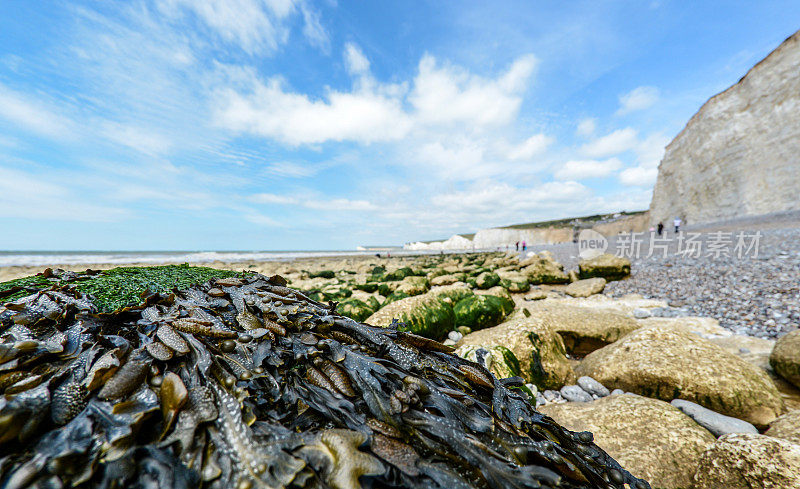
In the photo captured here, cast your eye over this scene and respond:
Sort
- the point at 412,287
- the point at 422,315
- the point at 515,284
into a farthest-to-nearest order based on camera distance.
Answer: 1. the point at 515,284
2. the point at 412,287
3. the point at 422,315

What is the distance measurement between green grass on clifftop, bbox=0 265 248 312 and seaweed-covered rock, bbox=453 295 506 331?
3854mm

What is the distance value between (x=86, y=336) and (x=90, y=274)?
1343 mm

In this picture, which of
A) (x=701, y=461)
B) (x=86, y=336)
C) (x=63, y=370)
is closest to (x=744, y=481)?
(x=701, y=461)

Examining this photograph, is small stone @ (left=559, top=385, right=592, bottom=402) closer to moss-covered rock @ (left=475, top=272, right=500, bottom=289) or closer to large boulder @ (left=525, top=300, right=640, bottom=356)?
large boulder @ (left=525, top=300, right=640, bottom=356)

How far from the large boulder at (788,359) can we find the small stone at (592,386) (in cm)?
225

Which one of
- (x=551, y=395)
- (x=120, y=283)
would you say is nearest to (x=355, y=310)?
(x=551, y=395)

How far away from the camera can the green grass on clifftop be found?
6.61 ft

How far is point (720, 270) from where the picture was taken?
28.7 ft

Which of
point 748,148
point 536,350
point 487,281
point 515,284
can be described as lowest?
point 515,284

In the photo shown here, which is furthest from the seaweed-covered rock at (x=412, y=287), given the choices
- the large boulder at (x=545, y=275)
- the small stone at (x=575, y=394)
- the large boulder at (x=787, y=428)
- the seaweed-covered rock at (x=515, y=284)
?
the large boulder at (x=787, y=428)

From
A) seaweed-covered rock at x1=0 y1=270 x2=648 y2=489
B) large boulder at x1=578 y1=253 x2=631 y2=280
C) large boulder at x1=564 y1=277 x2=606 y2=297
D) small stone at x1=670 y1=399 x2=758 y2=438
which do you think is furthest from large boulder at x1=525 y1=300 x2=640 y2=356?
large boulder at x1=578 y1=253 x2=631 y2=280

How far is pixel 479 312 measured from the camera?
5355mm

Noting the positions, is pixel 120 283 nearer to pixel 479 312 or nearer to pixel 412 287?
pixel 479 312

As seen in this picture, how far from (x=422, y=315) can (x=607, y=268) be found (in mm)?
9271
